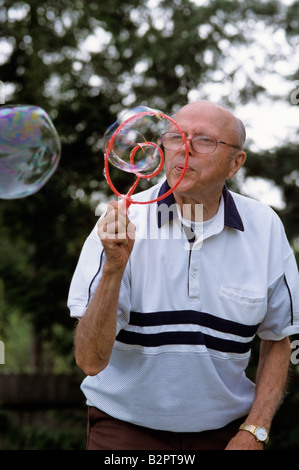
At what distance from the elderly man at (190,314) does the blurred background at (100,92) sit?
2.16 metres

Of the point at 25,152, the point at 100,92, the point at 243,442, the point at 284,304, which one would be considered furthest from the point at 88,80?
the point at 243,442

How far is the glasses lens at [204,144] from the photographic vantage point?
7.98 ft

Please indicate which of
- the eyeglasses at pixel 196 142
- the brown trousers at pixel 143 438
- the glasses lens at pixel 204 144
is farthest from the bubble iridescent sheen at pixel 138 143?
the brown trousers at pixel 143 438

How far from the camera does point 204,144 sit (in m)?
2.46

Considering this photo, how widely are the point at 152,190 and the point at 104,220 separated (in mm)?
583

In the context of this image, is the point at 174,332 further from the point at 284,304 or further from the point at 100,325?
the point at 284,304

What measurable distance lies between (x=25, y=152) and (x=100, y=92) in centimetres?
195

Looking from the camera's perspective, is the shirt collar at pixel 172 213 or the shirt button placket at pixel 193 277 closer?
the shirt button placket at pixel 193 277

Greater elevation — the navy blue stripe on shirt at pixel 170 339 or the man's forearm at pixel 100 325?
the man's forearm at pixel 100 325

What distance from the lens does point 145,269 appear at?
2.29 meters

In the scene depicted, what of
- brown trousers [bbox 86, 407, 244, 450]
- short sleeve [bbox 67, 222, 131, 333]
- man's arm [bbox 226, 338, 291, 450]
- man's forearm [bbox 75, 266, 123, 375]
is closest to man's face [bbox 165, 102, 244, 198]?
short sleeve [bbox 67, 222, 131, 333]

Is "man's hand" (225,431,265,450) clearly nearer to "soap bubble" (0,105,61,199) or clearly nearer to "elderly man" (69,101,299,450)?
"elderly man" (69,101,299,450)

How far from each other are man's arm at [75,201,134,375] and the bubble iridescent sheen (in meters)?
0.51

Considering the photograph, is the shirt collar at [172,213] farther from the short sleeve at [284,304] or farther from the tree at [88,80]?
the tree at [88,80]
